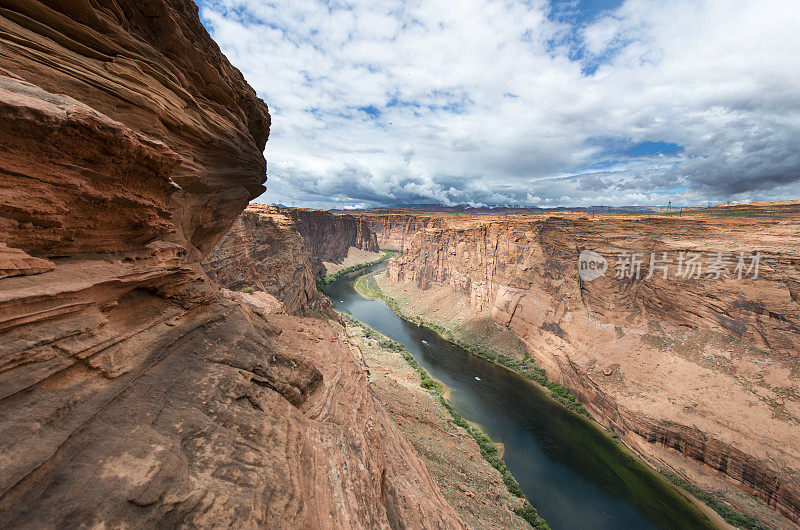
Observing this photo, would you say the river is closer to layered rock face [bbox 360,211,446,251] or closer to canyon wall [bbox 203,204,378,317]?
canyon wall [bbox 203,204,378,317]

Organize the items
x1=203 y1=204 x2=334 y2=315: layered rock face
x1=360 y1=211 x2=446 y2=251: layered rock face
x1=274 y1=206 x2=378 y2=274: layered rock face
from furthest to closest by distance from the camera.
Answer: x1=360 y1=211 x2=446 y2=251: layered rock face
x1=274 y1=206 x2=378 y2=274: layered rock face
x1=203 y1=204 x2=334 y2=315: layered rock face

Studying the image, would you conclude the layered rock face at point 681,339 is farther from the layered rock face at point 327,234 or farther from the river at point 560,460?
the layered rock face at point 327,234

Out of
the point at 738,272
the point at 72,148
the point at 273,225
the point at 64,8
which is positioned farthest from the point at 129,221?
the point at 738,272

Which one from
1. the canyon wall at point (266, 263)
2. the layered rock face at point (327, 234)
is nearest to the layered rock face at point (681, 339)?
the canyon wall at point (266, 263)

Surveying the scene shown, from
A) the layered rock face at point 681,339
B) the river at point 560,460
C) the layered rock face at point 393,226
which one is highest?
the layered rock face at point 393,226

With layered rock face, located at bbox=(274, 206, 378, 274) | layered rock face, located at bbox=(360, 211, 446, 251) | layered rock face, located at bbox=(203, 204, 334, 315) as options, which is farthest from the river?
layered rock face, located at bbox=(360, 211, 446, 251)

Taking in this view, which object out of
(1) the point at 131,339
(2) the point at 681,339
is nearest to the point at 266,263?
(1) the point at 131,339

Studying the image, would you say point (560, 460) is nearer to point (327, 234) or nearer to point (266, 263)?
point (266, 263)
